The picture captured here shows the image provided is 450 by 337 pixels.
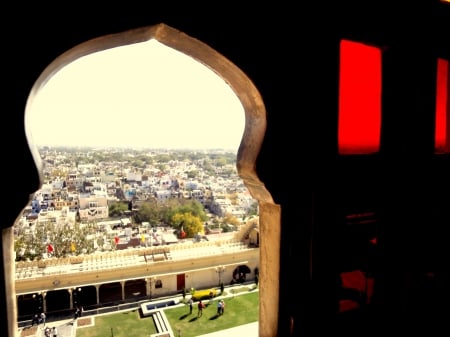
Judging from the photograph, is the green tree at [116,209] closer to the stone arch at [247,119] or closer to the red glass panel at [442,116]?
the red glass panel at [442,116]

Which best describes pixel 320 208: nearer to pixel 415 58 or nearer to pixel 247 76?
pixel 247 76

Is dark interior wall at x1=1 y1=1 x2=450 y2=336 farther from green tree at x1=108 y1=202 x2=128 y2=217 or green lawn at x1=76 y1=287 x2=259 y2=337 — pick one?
green tree at x1=108 y1=202 x2=128 y2=217

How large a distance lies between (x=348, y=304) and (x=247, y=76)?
2.16 metres

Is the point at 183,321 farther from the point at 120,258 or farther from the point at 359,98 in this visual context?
the point at 359,98

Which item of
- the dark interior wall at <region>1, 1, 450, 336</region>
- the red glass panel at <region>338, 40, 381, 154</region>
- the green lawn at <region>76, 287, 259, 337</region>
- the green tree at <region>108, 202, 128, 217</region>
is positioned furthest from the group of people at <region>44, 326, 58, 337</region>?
the green tree at <region>108, 202, 128, 217</region>

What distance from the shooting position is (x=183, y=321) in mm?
13305

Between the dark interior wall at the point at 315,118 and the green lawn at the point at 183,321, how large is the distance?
36.2ft

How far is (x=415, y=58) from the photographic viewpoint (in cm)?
249

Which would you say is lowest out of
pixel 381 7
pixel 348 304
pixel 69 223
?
pixel 69 223

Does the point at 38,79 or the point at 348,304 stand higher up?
the point at 38,79

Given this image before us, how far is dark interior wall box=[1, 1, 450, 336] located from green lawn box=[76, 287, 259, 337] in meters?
11.0

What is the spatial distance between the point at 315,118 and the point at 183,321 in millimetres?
13033

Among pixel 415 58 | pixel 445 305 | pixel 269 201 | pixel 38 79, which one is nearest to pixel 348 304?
pixel 445 305

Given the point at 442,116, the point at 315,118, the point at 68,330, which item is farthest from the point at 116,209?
the point at 315,118
